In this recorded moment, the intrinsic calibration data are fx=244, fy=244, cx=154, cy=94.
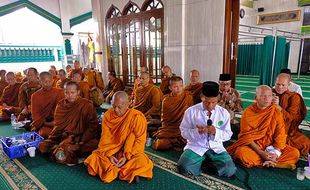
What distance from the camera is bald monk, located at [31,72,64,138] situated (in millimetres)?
4332

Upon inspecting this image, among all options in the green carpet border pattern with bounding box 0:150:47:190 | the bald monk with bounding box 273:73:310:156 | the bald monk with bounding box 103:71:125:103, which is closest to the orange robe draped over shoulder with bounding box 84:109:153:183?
the green carpet border pattern with bounding box 0:150:47:190

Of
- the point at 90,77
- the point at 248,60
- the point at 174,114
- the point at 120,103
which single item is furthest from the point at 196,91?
the point at 248,60

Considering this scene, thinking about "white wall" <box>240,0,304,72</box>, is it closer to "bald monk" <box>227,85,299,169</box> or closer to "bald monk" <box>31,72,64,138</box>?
"bald monk" <box>227,85,299,169</box>

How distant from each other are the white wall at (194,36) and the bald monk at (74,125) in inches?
130

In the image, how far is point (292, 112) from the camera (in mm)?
3555

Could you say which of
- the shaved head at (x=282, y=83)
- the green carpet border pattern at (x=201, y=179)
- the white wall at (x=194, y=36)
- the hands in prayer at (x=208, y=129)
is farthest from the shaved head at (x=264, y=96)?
the white wall at (x=194, y=36)

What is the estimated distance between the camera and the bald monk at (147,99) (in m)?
4.78

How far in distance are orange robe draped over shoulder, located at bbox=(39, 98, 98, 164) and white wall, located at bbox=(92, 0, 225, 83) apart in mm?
3302

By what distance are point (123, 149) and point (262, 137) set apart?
1.81 metres

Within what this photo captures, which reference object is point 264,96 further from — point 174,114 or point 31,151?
point 31,151

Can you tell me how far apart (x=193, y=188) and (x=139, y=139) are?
33.2 inches

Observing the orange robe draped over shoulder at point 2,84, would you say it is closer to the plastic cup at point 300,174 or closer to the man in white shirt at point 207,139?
the man in white shirt at point 207,139

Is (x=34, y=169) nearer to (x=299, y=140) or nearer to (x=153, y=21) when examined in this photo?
(x=299, y=140)

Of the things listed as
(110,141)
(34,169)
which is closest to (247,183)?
(110,141)
